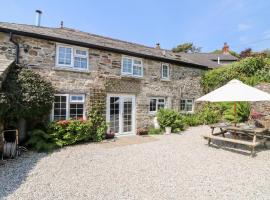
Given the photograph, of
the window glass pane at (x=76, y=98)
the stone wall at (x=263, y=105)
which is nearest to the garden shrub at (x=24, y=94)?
the window glass pane at (x=76, y=98)

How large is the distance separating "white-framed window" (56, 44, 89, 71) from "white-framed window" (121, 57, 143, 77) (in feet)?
7.60

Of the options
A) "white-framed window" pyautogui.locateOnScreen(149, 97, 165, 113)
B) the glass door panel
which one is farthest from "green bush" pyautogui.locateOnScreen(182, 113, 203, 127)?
the glass door panel

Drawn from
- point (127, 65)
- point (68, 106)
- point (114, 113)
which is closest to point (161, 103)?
point (127, 65)

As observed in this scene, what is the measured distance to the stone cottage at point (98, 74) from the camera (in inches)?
324

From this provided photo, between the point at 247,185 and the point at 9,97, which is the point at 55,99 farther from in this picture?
the point at 247,185

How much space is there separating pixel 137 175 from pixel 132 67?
7.37 meters

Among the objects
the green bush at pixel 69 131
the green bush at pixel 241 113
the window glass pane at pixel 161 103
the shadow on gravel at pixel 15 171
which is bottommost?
the shadow on gravel at pixel 15 171

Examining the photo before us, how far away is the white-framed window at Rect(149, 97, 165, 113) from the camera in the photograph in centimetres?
1218

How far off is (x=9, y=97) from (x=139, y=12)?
9274mm

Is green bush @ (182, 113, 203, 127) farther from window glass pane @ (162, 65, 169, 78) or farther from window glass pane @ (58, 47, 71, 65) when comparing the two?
window glass pane @ (58, 47, 71, 65)

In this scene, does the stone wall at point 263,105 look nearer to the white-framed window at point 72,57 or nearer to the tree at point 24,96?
the white-framed window at point 72,57

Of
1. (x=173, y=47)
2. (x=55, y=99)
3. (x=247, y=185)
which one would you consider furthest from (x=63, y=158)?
(x=173, y=47)

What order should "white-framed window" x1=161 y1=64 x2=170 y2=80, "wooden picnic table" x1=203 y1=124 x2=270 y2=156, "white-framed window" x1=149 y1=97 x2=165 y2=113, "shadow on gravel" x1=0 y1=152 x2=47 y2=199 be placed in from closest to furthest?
"shadow on gravel" x1=0 y1=152 x2=47 y2=199
"wooden picnic table" x1=203 y1=124 x2=270 y2=156
"white-framed window" x1=149 y1=97 x2=165 y2=113
"white-framed window" x1=161 y1=64 x2=170 y2=80

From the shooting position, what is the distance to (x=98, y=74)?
32.6 feet
